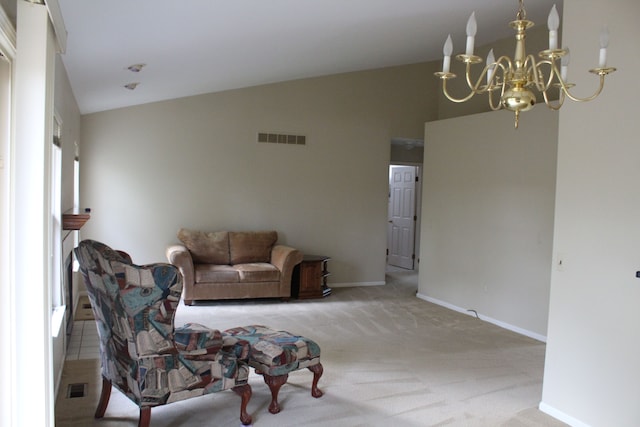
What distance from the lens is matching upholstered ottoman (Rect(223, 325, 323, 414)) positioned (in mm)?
3180

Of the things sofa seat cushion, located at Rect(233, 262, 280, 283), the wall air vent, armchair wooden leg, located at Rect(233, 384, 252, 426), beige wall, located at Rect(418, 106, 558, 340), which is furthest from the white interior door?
armchair wooden leg, located at Rect(233, 384, 252, 426)

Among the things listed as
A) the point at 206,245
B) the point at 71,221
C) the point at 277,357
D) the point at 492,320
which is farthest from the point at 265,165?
the point at 277,357

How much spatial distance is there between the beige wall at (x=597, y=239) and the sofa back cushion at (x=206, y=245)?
14.3 feet

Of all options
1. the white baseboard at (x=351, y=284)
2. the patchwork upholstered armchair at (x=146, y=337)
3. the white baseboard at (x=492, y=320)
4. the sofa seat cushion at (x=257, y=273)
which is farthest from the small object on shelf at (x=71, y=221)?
the white baseboard at (x=492, y=320)

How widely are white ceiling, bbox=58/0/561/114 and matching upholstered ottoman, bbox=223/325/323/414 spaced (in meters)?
2.20

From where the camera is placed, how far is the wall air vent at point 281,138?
23.4 feet

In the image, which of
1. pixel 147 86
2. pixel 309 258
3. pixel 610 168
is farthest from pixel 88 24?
pixel 309 258

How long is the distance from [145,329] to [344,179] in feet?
17.3

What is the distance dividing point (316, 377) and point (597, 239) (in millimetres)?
2064

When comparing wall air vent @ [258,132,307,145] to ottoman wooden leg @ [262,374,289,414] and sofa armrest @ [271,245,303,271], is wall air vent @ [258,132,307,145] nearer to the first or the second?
sofa armrest @ [271,245,303,271]

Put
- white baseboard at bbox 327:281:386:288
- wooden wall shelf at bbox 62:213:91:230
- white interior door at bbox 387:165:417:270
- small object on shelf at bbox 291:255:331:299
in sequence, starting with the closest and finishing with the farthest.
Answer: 1. wooden wall shelf at bbox 62:213:91:230
2. small object on shelf at bbox 291:255:331:299
3. white baseboard at bbox 327:281:386:288
4. white interior door at bbox 387:165:417:270

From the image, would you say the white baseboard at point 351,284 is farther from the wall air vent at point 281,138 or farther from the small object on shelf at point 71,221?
the small object on shelf at point 71,221

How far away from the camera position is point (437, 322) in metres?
5.64

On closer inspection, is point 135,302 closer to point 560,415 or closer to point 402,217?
point 560,415
